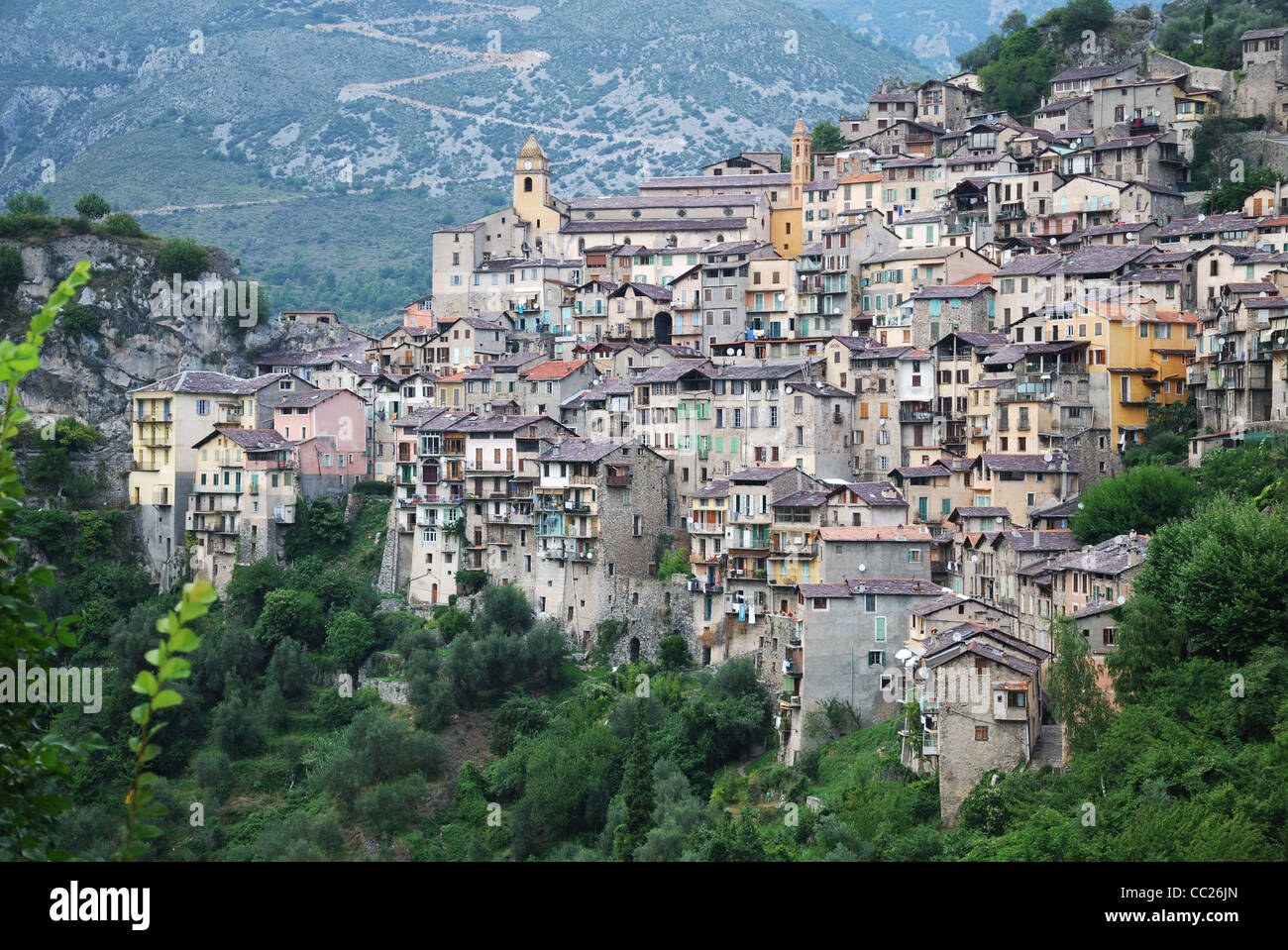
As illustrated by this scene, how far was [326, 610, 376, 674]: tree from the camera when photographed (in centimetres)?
6475

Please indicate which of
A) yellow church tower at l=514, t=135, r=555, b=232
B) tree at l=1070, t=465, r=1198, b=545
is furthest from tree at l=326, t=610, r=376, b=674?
yellow church tower at l=514, t=135, r=555, b=232

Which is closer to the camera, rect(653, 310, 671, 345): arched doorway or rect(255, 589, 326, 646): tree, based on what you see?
rect(255, 589, 326, 646): tree

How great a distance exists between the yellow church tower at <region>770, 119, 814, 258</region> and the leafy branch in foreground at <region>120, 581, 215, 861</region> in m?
79.8

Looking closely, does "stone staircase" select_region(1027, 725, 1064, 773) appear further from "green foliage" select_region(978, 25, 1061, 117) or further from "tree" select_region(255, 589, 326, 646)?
"green foliage" select_region(978, 25, 1061, 117)

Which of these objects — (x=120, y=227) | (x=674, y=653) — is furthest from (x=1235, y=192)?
(x=120, y=227)

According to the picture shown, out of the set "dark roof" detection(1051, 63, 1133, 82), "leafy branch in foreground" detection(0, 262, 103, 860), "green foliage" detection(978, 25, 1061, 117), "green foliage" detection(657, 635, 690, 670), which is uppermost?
"green foliage" detection(978, 25, 1061, 117)

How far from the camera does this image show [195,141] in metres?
169

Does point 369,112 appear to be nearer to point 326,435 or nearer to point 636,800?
point 326,435

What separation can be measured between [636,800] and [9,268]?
159ft

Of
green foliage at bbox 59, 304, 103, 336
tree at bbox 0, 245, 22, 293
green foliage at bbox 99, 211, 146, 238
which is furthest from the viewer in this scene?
green foliage at bbox 99, 211, 146, 238

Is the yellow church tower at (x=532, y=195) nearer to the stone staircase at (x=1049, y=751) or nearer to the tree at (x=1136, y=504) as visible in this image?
the tree at (x=1136, y=504)
